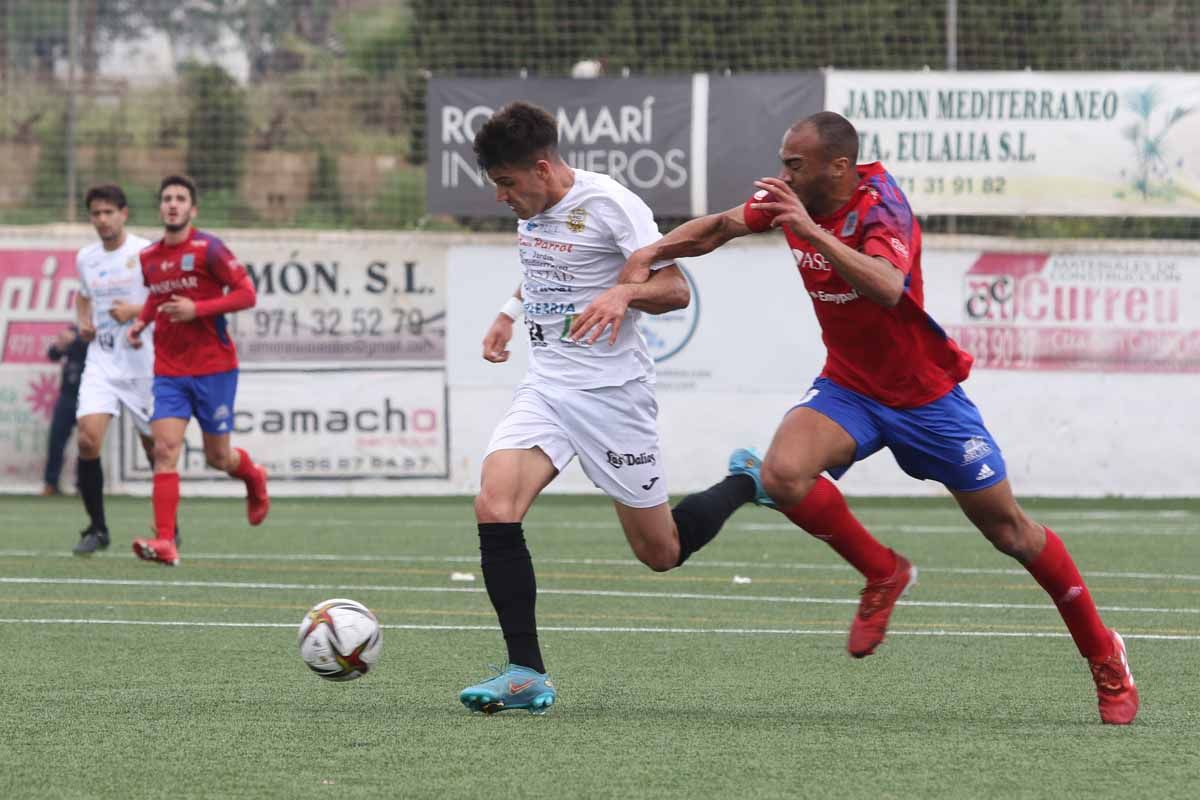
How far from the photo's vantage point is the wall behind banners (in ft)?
62.6

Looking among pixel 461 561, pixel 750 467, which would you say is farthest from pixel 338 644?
pixel 461 561

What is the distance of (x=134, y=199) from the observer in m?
21.6

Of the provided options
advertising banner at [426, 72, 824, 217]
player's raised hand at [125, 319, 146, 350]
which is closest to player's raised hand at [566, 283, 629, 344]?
player's raised hand at [125, 319, 146, 350]

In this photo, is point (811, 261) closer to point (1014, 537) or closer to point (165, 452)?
point (1014, 537)

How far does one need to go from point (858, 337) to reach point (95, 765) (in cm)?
279

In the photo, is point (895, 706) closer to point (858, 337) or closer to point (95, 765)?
point (858, 337)

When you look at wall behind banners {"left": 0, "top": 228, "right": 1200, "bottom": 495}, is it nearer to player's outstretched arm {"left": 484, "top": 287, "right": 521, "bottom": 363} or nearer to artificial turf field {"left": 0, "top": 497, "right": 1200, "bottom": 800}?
artificial turf field {"left": 0, "top": 497, "right": 1200, "bottom": 800}

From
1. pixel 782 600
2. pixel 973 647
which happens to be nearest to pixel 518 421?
pixel 973 647

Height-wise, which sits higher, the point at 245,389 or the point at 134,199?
the point at 134,199

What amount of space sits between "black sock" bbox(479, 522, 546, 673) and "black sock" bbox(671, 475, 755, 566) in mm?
821

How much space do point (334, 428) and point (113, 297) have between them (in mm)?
6250

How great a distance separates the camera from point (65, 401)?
61.9 ft

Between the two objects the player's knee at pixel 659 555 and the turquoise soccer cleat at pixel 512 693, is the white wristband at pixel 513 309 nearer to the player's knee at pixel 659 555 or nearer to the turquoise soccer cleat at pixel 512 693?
the player's knee at pixel 659 555

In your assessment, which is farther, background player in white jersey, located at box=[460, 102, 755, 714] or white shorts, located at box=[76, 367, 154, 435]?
white shorts, located at box=[76, 367, 154, 435]
